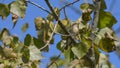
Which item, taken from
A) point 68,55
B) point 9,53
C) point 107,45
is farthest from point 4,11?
point 107,45

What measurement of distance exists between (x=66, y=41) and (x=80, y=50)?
199 mm

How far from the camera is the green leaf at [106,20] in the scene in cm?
161

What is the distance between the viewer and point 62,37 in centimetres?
170

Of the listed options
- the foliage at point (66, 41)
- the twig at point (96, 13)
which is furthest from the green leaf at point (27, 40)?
the twig at point (96, 13)

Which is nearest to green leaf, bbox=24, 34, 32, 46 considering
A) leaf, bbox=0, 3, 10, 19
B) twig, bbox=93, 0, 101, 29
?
leaf, bbox=0, 3, 10, 19

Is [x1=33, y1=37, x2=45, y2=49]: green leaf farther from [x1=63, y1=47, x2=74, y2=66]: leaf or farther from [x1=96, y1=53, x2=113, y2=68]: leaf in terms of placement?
[x1=96, y1=53, x2=113, y2=68]: leaf

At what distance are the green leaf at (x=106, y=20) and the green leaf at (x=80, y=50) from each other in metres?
0.19

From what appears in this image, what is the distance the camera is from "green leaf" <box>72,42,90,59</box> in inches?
57.2

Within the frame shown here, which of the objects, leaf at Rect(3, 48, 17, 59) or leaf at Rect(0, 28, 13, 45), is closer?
leaf at Rect(3, 48, 17, 59)

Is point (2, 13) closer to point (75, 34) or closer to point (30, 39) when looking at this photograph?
point (30, 39)

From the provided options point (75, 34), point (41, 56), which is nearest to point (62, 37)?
point (75, 34)

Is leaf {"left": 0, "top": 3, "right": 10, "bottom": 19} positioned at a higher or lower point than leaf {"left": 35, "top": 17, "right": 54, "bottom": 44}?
higher

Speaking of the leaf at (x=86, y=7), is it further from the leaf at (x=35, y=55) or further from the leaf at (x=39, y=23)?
the leaf at (x=35, y=55)

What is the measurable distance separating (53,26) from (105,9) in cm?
23
